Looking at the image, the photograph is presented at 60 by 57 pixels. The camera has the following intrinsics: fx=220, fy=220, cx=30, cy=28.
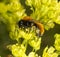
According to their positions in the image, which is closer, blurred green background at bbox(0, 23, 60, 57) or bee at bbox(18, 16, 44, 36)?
bee at bbox(18, 16, 44, 36)

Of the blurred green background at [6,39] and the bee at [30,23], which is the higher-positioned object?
the blurred green background at [6,39]

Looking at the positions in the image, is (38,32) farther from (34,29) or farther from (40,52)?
(40,52)

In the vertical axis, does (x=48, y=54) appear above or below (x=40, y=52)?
below

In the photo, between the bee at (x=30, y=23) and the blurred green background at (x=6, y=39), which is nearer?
the bee at (x=30, y=23)

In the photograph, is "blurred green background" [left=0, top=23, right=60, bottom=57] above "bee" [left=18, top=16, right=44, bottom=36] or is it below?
above

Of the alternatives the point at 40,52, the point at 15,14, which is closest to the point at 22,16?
the point at 15,14

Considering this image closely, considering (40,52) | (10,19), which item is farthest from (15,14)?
(40,52)

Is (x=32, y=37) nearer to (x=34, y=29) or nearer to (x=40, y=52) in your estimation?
(x=34, y=29)

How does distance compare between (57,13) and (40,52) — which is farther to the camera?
(40,52)

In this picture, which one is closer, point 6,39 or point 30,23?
point 30,23
